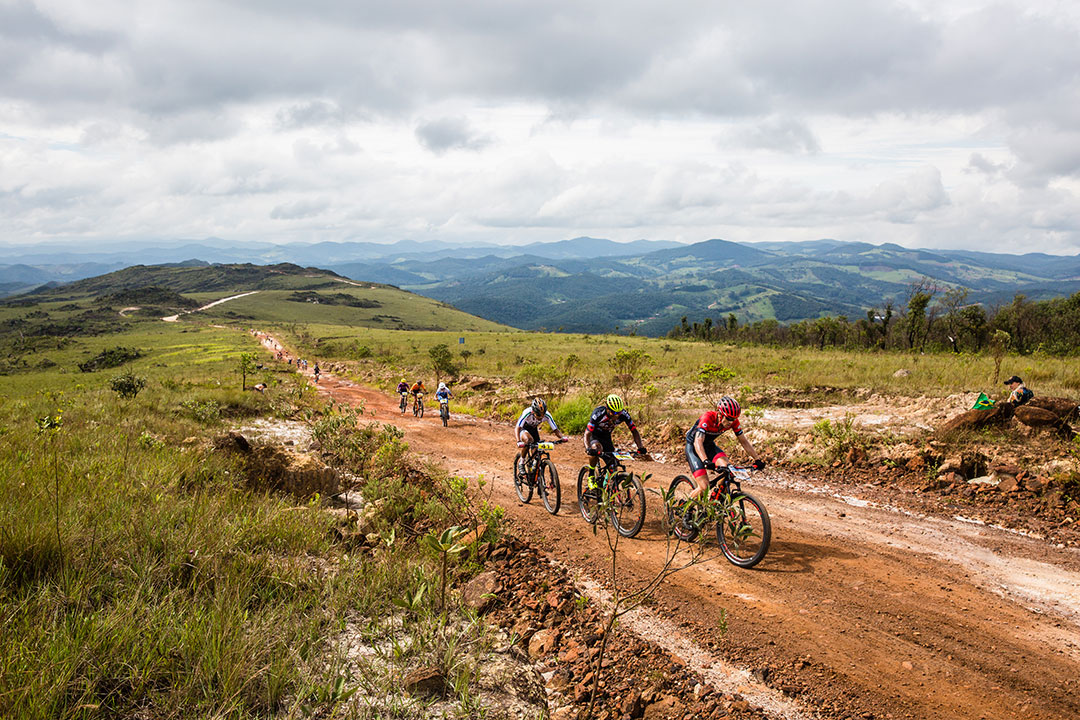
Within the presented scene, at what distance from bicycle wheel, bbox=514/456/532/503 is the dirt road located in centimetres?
67

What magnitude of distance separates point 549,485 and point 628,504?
1698mm

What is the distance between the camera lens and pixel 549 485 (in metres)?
9.52

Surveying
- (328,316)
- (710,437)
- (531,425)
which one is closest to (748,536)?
(710,437)

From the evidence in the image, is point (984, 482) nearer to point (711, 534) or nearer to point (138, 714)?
point (711, 534)

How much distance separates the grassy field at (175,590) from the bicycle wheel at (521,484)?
2030 millimetres

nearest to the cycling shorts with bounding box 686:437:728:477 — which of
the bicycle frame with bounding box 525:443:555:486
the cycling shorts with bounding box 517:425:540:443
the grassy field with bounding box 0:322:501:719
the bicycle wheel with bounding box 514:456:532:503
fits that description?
the bicycle frame with bounding box 525:443:555:486

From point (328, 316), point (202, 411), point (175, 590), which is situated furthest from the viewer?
point (328, 316)

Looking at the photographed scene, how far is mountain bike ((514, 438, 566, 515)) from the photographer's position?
9.31 meters

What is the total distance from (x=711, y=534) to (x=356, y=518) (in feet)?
18.2

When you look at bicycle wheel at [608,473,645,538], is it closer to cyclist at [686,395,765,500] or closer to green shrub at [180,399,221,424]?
cyclist at [686,395,765,500]

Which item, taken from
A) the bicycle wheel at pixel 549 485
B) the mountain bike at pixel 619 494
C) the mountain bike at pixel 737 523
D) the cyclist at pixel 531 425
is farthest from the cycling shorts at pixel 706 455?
the cyclist at pixel 531 425

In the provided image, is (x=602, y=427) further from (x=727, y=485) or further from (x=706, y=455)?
(x=727, y=485)

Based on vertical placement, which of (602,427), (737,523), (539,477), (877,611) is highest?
(602,427)

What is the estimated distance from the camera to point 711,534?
7.59 metres
